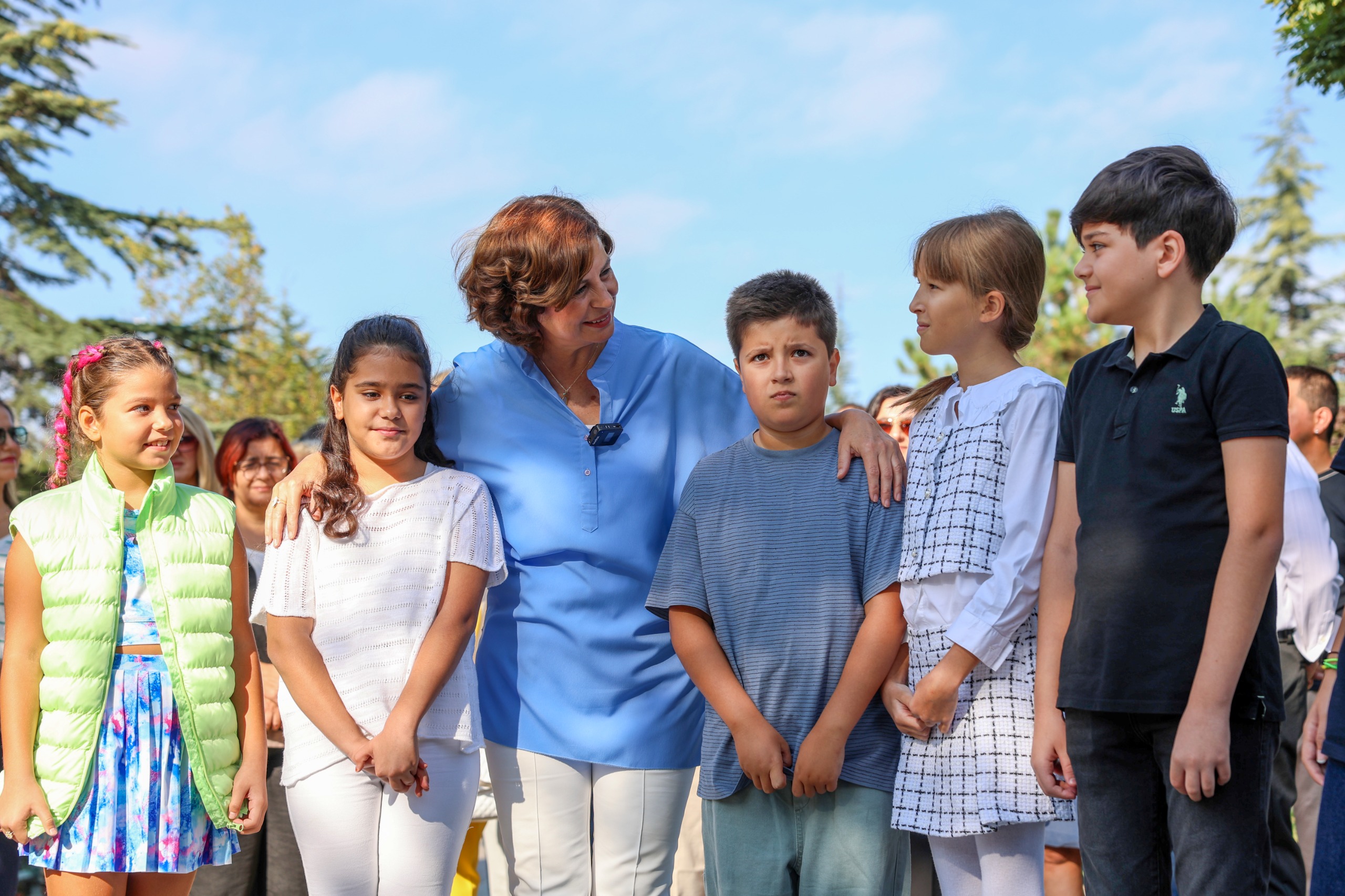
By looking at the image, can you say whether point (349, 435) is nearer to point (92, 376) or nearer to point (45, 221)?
point (92, 376)

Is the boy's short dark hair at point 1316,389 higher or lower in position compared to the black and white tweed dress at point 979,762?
higher

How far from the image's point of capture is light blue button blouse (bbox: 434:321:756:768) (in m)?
2.62

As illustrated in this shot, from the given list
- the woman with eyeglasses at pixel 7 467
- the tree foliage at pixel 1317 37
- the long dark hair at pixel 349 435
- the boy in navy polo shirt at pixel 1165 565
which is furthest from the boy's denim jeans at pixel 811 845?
the tree foliage at pixel 1317 37

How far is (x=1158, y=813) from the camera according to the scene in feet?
6.47

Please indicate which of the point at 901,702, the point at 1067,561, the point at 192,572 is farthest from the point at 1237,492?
the point at 192,572

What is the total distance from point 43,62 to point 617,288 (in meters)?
16.6

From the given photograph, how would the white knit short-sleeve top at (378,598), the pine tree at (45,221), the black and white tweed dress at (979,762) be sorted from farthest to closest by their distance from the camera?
1. the pine tree at (45,221)
2. the white knit short-sleeve top at (378,598)
3. the black and white tweed dress at (979,762)

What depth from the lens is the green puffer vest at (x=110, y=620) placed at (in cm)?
247

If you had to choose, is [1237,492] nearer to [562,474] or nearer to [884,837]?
[884,837]

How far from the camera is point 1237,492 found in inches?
72.5

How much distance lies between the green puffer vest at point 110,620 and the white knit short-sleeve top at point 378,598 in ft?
0.48

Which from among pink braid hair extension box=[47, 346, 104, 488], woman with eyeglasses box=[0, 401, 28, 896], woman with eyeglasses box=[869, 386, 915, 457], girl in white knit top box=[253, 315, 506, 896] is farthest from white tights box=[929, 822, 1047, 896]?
woman with eyeglasses box=[0, 401, 28, 896]

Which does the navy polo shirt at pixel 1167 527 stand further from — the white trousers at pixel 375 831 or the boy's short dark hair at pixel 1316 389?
the boy's short dark hair at pixel 1316 389

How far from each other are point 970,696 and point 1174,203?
106 cm
